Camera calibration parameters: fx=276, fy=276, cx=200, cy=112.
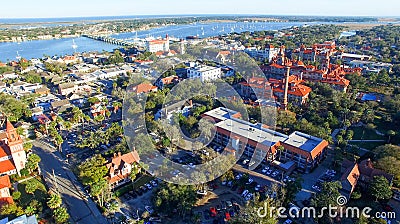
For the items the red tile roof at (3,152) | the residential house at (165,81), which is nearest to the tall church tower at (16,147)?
the red tile roof at (3,152)

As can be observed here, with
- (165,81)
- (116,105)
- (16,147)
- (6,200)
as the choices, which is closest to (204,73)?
(165,81)

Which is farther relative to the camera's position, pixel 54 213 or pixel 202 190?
pixel 202 190

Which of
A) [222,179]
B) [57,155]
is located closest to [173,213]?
[222,179]

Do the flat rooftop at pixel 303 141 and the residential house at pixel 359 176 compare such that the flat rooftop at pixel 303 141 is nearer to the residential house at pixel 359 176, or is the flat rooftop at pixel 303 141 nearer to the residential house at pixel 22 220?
the residential house at pixel 359 176

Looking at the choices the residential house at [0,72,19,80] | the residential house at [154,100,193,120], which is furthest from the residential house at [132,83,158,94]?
the residential house at [0,72,19,80]

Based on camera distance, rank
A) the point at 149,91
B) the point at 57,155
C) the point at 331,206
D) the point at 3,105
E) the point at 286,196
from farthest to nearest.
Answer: the point at 149,91 → the point at 3,105 → the point at 57,155 → the point at 286,196 → the point at 331,206

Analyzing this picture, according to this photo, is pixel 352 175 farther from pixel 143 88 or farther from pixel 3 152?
pixel 143 88

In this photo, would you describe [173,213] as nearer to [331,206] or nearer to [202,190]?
[202,190]
